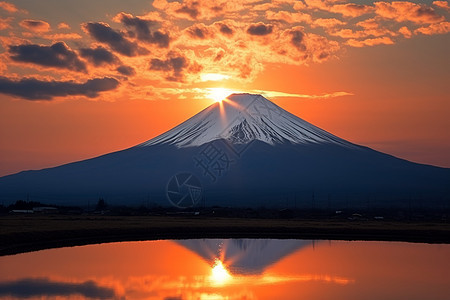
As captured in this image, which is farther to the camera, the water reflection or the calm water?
the water reflection

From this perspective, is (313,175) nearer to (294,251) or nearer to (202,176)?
(202,176)

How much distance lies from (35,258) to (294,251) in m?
13.3

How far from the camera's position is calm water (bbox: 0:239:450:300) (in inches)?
862

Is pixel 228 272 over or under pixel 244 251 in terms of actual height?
under

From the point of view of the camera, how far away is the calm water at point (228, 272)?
21.9 m

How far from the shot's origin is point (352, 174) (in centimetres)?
18962

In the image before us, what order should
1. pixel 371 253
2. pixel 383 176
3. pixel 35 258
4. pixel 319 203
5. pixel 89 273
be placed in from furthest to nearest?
pixel 383 176 → pixel 319 203 → pixel 371 253 → pixel 35 258 → pixel 89 273

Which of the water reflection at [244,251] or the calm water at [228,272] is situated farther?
the water reflection at [244,251]

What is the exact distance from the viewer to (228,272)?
26609 mm

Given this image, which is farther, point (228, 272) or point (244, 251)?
point (244, 251)

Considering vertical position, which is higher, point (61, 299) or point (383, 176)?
point (383, 176)

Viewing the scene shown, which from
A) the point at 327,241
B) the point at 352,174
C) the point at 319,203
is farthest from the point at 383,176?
the point at 327,241

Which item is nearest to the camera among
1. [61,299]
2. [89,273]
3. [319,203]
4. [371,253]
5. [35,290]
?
[61,299]

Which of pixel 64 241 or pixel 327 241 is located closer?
pixel 64 241
